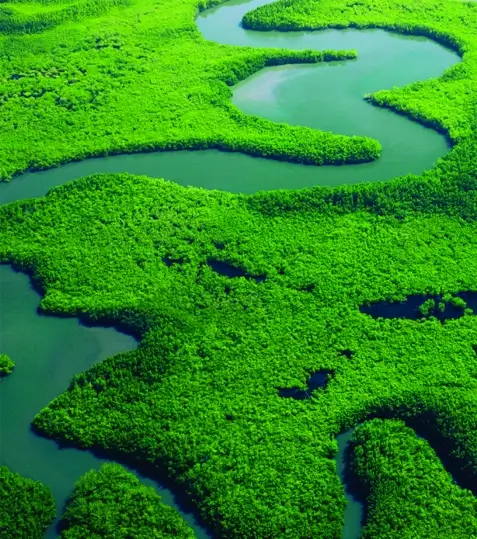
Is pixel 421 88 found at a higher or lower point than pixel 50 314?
higher

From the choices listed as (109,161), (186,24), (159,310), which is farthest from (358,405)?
(186,24)

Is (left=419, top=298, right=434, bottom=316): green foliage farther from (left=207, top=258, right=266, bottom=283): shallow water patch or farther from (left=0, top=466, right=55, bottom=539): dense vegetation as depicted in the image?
(left=0, top=466, right=55, bottom=539): dense vegetation

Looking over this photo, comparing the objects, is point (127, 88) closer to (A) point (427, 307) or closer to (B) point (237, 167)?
(B) point (237, 167)

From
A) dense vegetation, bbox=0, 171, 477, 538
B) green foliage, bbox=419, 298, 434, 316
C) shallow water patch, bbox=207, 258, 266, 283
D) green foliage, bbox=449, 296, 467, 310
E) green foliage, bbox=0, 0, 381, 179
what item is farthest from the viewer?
green foliage, bbox=0, 0, 381, 179

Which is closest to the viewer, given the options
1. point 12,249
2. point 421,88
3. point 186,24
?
point 12,249

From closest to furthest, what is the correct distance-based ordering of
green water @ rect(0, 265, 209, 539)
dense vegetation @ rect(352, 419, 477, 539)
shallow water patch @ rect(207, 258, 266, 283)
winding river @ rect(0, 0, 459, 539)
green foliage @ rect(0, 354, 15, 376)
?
dense vegetation @ rect(352, 419, 477, 539)
green water @ rect(0, 265, 209, 539)
winding river @ rect(0, 0, 459, 539)
green foliage @ rect(0, 354, 15, 376)
shallow water patch @ rect(207, 258, 266, 283)

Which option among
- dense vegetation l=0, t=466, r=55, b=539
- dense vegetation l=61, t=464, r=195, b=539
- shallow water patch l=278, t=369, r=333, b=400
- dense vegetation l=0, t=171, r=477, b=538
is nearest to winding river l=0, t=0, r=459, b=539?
dense vegetation l=0, t=466, r=55, b=539

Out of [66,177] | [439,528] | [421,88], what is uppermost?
[421,88]

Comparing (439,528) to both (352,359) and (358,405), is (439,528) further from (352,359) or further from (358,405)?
(352,359)
